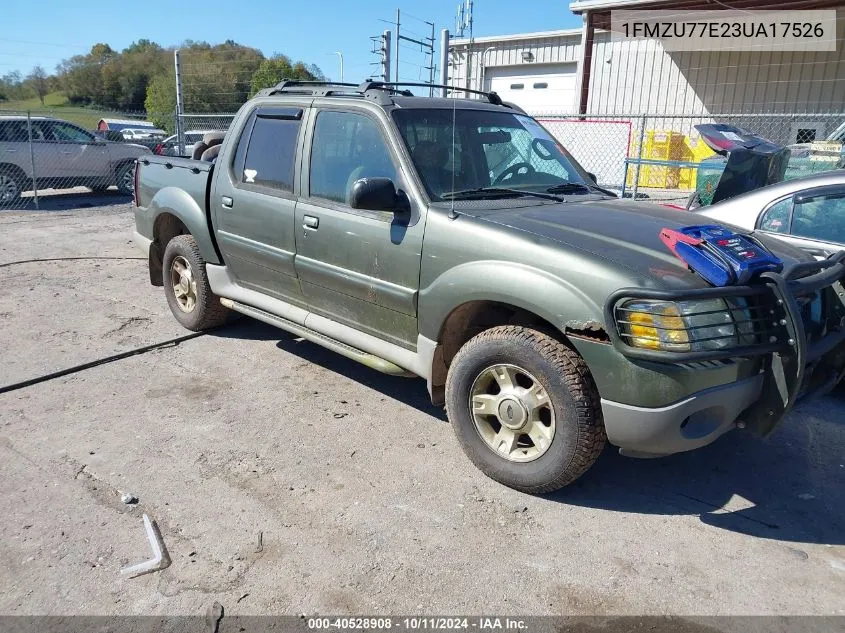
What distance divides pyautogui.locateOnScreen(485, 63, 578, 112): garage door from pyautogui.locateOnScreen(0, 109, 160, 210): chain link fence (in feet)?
38.4

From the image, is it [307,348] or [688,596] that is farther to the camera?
[307,348]

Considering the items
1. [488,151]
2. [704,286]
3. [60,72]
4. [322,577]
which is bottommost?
[322,577]

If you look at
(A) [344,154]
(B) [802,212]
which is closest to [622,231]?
(A) [344,154]

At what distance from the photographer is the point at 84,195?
15.0 metres

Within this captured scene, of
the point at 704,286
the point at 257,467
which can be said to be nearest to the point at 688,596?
the point at 704,286

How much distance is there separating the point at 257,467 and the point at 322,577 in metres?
1.00

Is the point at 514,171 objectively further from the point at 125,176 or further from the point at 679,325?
the point at 125,176

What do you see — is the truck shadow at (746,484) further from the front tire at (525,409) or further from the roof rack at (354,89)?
the roof rack at (354,89)

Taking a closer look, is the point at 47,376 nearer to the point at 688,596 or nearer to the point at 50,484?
the point at 50,484

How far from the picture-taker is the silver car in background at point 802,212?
4586 millimetres

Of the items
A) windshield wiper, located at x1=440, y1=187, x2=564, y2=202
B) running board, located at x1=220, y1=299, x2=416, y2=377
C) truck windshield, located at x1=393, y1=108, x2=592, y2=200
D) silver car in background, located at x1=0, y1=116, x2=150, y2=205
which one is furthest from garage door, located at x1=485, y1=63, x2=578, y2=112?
windshield wiper, located at x1=440, y1=187, x2=564, y2=202

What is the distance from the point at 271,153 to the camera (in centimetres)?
467

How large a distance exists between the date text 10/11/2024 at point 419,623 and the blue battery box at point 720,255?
166cm

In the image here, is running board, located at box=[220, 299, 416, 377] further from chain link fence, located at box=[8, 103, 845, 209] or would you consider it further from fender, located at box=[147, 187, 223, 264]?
chain link fence, located at box=[8, 103, 845, 209]
